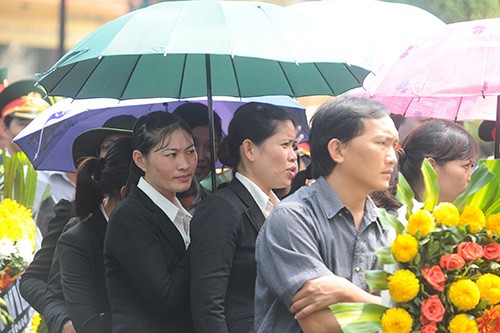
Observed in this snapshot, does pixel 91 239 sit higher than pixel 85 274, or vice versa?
pixel 91 239

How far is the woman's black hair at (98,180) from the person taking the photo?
4.08m

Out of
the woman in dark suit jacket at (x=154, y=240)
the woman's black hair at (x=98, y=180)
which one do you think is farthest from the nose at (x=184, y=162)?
the woman's black hair at (x=98, y=180)

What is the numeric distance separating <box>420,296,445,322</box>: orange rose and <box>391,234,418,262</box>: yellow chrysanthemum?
0.39ft

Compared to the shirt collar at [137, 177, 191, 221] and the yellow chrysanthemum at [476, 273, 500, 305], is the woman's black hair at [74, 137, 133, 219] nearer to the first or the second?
the shirt collar at [137, 177, 191, 221]

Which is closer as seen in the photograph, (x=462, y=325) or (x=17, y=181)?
(x=462, y=325)

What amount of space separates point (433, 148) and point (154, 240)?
1.14 m

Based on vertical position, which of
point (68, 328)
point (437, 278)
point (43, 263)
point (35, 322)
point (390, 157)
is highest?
point (390, 157)

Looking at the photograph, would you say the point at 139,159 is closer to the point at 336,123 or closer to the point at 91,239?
the point at 91,239

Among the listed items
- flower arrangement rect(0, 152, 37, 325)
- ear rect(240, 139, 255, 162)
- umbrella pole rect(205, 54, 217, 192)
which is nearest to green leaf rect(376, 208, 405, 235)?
ear rect(240, 139, 255, 162)

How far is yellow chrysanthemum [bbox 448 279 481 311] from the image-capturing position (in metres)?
2.66

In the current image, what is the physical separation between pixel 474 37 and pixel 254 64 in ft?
3.04

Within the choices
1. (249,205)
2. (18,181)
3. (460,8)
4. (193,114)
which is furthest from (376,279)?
(460,8)

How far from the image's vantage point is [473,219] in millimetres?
2791

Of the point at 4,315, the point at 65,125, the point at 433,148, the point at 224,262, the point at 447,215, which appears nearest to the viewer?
the point at 447,215
